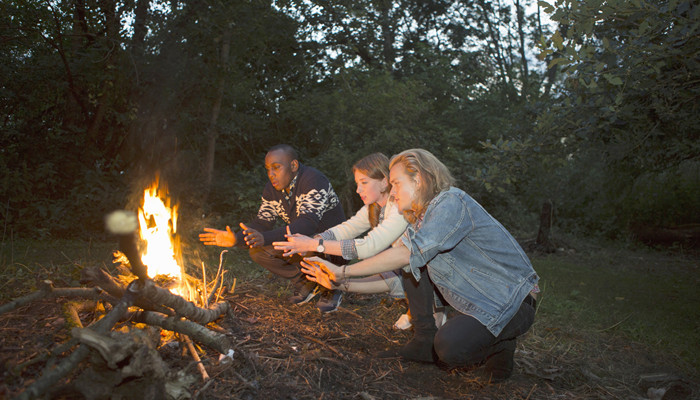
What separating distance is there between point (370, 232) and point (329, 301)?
3.08 ft

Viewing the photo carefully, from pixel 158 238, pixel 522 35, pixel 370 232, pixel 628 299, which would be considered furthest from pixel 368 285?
pixel 522 35

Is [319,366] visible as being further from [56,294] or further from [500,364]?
[56,294]

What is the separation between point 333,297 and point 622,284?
5502mm

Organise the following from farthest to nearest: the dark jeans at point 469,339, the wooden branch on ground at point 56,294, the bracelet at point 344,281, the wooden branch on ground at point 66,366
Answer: the bracelet at point 344,281 → the dark jeans at point 469,339 → the wooden branch on ground at point 56,294 → the wooden branch on ground at point 66,366

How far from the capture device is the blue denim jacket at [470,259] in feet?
9.73

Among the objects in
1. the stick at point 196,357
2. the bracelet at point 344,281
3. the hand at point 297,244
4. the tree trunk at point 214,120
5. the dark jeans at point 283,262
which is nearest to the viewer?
the stick at point 196,357

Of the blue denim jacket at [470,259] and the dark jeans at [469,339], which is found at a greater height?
the blue denim jacket at [470,259]

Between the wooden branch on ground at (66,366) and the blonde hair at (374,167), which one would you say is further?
the blonde hair at (374,167)

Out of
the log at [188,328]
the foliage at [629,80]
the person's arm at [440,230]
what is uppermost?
the foliage at [629,80]

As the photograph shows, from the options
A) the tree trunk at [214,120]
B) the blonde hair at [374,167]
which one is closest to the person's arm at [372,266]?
the blonde hair at [374,167]

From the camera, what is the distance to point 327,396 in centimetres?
280

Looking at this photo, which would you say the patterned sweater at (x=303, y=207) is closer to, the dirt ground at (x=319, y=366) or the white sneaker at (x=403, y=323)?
the dirt ground at (x=319, y=366)

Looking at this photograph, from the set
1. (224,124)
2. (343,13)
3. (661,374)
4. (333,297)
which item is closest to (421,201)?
(333,297)

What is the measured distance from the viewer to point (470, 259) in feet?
10.2
